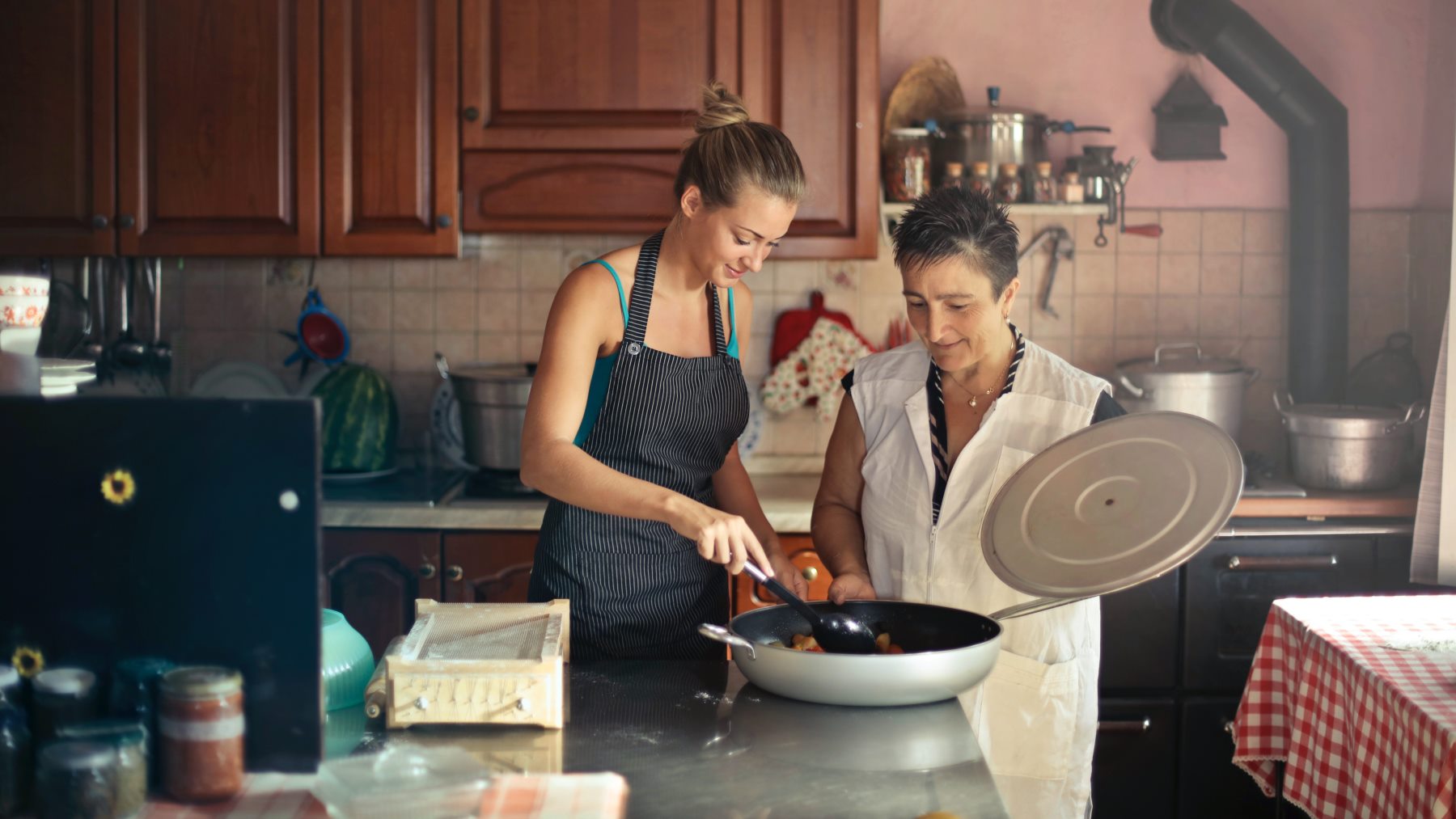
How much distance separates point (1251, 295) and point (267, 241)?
8.02ft

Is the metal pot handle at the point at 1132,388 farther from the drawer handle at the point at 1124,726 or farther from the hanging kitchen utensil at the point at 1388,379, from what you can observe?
the drawer handle at the point at 1124,726

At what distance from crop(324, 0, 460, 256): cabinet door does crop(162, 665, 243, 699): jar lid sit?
2001 mm

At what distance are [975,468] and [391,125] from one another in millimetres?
1729

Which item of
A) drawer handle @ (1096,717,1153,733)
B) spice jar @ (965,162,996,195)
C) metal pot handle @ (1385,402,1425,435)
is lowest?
drawer handle @ (1096,717,1153,733)

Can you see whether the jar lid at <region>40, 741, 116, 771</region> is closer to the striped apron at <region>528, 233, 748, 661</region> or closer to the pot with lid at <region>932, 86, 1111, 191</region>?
the striped apron at <region>528, 233, 748, 661</region>

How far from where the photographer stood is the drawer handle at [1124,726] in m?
2.75

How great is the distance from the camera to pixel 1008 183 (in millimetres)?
3000

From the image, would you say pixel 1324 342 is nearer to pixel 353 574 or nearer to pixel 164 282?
pixel 353 574

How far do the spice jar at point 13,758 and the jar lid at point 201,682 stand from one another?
0.12 meters

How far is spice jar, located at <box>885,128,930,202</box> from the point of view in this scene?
305cm

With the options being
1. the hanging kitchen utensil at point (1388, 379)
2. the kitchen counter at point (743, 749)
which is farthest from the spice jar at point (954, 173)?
the kitchen counter at point (743, 749)

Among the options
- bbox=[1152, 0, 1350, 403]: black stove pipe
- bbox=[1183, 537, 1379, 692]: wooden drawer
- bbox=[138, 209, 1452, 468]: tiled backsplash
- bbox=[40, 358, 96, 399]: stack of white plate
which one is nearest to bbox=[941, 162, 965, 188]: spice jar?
bbox=[138, 209, 1452, 468]: tiled backsplash

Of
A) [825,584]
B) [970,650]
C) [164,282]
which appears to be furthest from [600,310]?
[164,282]

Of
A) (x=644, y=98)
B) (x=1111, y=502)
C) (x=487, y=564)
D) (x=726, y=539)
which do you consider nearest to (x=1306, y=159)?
(x=644, y=98)
